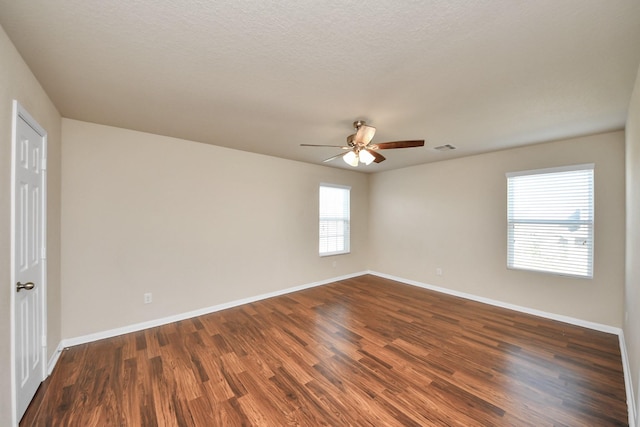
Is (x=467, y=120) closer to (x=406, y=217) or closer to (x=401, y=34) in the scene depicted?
(x=401, y=34)

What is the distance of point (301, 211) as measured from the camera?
4.71 metres

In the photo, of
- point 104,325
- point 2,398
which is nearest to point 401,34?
point 2,398

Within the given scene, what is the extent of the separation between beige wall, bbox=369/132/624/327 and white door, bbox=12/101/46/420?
521 centimetres

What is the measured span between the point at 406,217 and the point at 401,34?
13.7 ft

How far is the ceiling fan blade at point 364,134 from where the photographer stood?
242 centimetres

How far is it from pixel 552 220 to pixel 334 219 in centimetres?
353

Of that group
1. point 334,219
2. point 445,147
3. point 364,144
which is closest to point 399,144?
point 364,144

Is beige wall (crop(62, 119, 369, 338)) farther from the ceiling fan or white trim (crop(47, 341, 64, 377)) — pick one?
the ceiling fan

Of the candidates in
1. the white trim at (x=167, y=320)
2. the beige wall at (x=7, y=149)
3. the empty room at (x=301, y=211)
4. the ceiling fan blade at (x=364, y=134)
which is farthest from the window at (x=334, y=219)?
the beige wall at (x=7, y=149)

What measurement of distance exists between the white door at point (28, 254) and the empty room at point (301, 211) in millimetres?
27

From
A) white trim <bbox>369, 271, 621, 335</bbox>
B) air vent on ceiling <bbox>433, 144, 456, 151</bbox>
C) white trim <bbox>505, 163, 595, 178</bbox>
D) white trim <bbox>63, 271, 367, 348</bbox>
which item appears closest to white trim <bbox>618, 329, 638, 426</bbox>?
white trim <bbox>369, 271, 621, 335</bbox>

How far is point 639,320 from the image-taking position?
5.53 feet

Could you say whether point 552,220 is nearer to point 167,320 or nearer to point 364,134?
point 364,134

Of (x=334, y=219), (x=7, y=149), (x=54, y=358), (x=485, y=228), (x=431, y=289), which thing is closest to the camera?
(x=7, y=149)
